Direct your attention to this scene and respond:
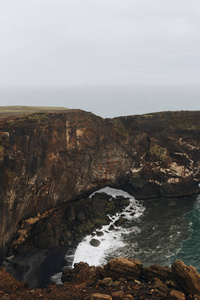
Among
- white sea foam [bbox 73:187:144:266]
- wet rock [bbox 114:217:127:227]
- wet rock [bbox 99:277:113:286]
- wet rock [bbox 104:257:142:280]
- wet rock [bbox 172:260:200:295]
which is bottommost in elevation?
white sea foam [bbox 73:187:144:266]

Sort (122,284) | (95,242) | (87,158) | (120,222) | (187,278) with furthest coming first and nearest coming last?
(87,158), (120,222), (95,242), (122,284), (187,278)

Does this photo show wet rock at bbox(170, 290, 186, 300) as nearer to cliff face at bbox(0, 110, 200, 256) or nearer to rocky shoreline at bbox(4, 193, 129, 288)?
rocky shoreline at bbox(4, 193, 129, 288)

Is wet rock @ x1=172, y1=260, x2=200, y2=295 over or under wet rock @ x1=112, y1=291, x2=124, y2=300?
over

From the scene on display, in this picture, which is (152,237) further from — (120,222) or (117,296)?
(117,296)

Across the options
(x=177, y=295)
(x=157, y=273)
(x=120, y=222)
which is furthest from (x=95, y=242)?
(x=177, y=295)


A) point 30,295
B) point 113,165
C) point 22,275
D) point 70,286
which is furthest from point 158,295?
point 113,165

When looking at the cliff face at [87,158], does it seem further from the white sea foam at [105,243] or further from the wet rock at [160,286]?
the wet rock at [160,286]

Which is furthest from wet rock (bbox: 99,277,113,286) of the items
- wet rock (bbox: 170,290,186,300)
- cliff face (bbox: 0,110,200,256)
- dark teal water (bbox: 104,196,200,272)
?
cliff face (bbox: 0,110,200,256)
